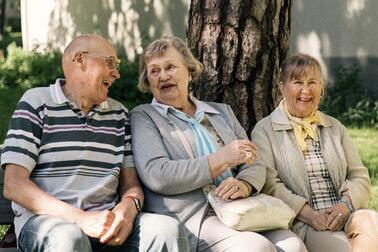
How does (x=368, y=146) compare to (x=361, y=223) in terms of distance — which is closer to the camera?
(x=361, y=223)

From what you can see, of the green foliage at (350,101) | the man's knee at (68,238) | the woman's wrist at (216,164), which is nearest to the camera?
the man's knee at (68,238)

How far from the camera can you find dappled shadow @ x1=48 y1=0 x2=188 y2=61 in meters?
14.7

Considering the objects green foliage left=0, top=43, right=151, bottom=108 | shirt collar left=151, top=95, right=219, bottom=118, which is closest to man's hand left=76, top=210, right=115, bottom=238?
shirt collar left=151, top=95, right=219, bottom=118

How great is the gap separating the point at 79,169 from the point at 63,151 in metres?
0.12

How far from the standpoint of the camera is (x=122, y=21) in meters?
15.7

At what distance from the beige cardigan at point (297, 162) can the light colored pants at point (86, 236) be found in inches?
29.4

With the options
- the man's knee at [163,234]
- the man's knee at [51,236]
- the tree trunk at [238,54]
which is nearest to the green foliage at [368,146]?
the tree trunk at [238,54]

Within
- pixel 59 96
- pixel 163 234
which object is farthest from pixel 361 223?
pixel 59 96

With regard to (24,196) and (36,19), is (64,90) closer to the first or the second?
(24,196)

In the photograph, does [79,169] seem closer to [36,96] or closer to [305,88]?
[36,96]

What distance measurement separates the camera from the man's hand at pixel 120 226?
3742mm

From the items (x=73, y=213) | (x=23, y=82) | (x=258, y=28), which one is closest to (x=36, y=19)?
(x=23, y=82)

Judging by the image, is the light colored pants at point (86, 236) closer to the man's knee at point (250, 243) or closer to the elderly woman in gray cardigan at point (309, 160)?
the man's knee at point (250, 243)

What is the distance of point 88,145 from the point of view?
4.04 m
